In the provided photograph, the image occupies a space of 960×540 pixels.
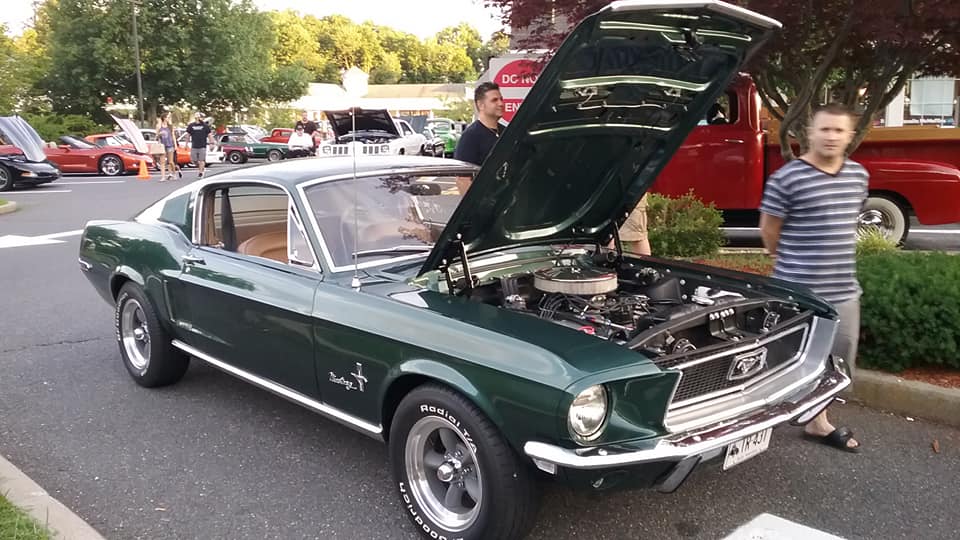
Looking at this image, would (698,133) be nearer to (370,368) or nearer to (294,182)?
(294,182)

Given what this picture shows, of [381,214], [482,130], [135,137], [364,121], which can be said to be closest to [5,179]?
[135,137]

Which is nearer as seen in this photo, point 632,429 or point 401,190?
point 632,429

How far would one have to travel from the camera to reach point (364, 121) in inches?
1015

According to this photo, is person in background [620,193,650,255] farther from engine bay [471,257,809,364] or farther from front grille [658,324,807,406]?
front grille [658,324,807,406]

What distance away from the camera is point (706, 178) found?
28.9ft

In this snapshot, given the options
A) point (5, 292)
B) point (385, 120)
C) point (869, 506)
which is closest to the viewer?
point (869, 506)

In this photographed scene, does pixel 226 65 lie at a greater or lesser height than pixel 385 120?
greater

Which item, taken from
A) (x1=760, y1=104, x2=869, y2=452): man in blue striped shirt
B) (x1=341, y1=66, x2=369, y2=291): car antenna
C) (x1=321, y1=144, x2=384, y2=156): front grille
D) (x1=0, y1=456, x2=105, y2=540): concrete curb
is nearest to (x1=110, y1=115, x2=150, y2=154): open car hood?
(x1=321, y1=144, x2=384, y2=156): front grille

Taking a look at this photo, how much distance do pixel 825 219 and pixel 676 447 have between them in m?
1.69

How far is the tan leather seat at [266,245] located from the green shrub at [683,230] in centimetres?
392

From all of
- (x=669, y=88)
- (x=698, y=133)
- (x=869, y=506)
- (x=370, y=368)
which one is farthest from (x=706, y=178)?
(x=370, y=368)

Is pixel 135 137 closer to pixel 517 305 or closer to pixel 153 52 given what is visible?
pixel 153 52

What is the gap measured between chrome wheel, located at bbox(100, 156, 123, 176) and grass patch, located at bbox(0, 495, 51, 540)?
22460 mm

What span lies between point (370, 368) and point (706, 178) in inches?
256
